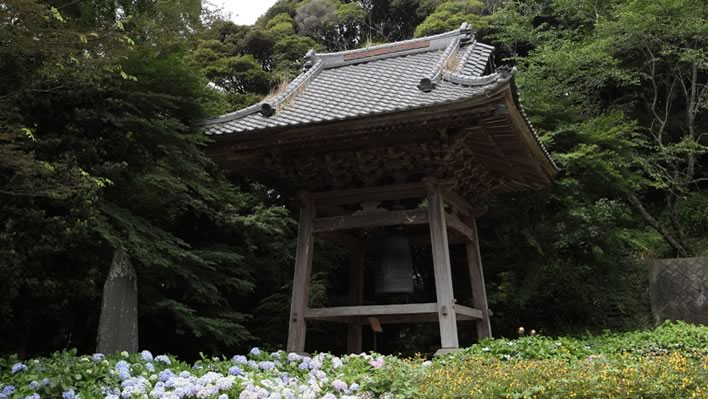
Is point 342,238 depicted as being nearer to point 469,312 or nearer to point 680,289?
point 469,312

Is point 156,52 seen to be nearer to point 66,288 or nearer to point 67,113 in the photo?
point 67,113

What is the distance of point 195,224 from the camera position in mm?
9445

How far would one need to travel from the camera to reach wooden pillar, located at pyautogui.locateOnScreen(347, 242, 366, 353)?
8586 millimetres

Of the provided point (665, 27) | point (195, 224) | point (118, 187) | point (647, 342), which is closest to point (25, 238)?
point (118, 187)

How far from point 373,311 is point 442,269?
92cm

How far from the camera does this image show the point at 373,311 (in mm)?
6953

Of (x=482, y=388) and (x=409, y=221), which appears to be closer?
(x=482, y=388)

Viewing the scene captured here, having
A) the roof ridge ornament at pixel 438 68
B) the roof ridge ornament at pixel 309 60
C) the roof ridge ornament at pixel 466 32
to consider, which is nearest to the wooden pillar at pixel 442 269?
the roof ridge ornament at pixel 438 68

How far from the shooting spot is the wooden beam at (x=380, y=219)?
7230 mm

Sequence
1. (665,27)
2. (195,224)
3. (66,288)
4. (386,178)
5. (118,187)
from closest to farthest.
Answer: (66,288) → (118,187) → (386,178) → (195,224) → (665,27)

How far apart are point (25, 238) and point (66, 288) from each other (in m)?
0.75

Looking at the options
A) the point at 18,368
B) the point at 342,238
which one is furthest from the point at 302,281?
the point at 18,368

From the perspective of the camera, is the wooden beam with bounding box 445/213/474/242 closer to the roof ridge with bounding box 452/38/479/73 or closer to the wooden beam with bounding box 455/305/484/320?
the wooden beam with bounding box 455/305/484/320

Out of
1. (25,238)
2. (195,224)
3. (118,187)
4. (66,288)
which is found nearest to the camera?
(25,238)
